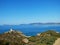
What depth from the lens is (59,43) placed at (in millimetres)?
26328

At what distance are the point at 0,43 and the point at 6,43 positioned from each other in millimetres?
613

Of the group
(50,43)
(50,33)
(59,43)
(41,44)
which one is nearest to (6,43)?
(41,44)

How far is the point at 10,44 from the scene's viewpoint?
20.8 metres

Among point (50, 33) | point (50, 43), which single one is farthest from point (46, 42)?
point (50, 33)

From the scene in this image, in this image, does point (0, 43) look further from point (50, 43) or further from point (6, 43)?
point (50, 43)

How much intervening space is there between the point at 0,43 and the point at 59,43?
8754mm

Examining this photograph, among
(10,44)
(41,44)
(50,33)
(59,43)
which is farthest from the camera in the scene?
(50,33)

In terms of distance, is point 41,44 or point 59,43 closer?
point 41,44

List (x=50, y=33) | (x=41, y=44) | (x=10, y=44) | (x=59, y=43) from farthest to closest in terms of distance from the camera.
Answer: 1. (x=50, y=33)
2. (x=59, y=43)
3. (x=41, y=44)
4. (x=10, y=44)

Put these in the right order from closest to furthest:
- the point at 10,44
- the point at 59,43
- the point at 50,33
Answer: the point at 10,44 → the point at 59,43 → the point at 50,33

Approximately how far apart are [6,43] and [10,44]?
469 millimetres

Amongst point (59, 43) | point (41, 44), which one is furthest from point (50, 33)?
point (41, 44)

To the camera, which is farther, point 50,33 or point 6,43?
point 50,33

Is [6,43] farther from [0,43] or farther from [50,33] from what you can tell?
[50,33]
